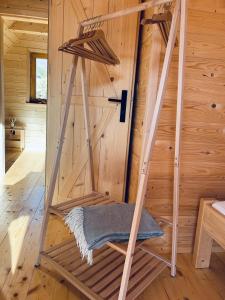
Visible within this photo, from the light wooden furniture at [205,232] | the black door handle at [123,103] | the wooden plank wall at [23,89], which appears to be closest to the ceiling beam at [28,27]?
the wooden plank wall at [23,89]

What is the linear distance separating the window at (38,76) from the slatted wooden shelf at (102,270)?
13.4 ft

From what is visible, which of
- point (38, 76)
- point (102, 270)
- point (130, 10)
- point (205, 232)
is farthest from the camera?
point (38, 76)

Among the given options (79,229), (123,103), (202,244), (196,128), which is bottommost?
(202,244)

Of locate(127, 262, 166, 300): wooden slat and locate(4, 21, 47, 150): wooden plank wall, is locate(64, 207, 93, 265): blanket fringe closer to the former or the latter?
locate(127, 262, 166, 300): wooden slat

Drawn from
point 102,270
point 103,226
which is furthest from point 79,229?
point 102,270

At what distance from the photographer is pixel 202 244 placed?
5.45 feet

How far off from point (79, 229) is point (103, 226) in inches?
4.7

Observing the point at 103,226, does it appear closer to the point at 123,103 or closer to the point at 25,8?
the point at 123,103

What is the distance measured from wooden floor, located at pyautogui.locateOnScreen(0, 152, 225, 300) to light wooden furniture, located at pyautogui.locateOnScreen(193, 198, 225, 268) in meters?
0.07

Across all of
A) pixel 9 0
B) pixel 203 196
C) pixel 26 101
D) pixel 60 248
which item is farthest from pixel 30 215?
pixel 26 101

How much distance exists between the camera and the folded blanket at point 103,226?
1.18 metres

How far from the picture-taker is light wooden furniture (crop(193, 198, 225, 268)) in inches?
59.1

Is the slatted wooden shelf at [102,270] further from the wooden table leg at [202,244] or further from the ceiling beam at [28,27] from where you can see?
the ceiling beam at [28,27]

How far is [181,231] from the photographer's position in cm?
179
